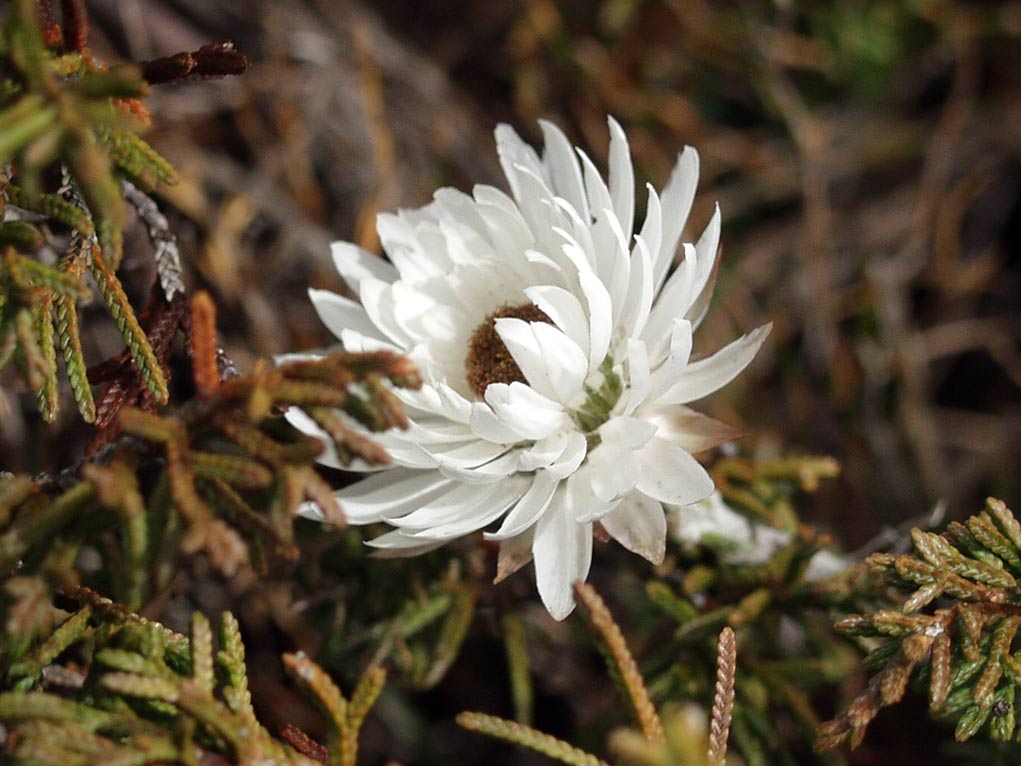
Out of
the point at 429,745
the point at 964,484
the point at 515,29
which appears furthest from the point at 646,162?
the point at 429,745

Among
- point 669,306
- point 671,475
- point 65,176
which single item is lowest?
point 671,475

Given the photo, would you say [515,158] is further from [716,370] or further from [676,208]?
[716,370]

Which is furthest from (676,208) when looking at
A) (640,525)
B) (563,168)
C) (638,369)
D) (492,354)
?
(640,525)

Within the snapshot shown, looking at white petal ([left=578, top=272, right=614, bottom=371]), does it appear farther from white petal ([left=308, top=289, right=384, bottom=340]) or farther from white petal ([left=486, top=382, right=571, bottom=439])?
white petal ([left=308, top=289, right=384, bottom=340])

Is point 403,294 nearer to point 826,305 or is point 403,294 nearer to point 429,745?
point 429,745

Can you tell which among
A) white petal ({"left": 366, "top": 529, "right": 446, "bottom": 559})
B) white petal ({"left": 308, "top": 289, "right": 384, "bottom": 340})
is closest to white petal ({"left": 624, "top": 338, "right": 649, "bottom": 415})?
white petal ({"left": 366, "top": 529, "right": 446, "bottom": 559})

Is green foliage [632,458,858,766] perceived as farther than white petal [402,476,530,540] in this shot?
Yes
